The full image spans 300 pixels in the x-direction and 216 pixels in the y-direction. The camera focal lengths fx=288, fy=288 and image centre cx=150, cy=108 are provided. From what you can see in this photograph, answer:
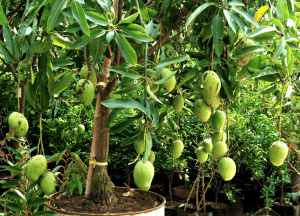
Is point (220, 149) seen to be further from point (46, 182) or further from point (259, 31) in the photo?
point (46, 182)

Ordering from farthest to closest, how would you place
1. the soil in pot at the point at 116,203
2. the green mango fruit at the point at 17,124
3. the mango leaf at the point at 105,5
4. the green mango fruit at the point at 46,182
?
the soil in pot at the point at 116,203, the green mango fruit at the point at 46,182, the green mango fruit at the point at 17,124, the mango leaf at the point at 105,5

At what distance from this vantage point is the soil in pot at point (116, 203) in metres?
1.12

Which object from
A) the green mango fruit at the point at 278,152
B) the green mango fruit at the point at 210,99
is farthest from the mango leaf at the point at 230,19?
the green mango fruit at the point at 278,152

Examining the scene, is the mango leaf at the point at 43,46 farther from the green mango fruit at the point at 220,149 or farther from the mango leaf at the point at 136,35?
the green mango fruit at the point at 220,149

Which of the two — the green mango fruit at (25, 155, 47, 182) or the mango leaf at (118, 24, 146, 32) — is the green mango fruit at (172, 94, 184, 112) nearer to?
the mango leaf at (118, 24, 146, 32)

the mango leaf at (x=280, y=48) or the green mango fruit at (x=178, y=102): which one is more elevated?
the mango leaf at (x=280, y=48)

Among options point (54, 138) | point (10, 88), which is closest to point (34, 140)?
point (54, 138)

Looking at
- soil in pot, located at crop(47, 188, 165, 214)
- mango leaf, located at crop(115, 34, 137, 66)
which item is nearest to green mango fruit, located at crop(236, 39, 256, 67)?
mango leaf, located at crop(115, 34, 137, 66)

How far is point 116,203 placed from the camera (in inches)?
47.6

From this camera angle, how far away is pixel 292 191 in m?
3.15

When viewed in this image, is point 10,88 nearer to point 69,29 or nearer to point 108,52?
point 108,52

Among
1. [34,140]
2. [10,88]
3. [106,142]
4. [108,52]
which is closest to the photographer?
[108,52]

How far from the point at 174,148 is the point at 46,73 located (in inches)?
23.9

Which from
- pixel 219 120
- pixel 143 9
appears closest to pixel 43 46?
pixel 143 9
